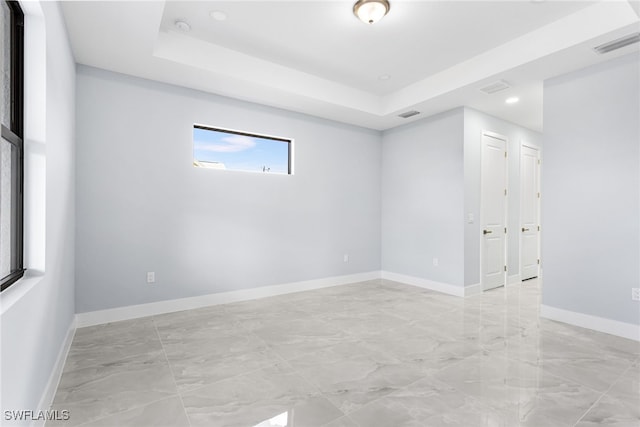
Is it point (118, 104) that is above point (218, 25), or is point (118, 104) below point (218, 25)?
below

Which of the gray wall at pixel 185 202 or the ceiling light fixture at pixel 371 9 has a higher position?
the ceiling light fixture at pixel 371 9

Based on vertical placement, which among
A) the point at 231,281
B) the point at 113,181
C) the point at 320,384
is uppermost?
the point at 113,181

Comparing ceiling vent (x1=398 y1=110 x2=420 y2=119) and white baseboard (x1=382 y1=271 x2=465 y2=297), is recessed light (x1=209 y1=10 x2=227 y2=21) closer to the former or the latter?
ceiling vent (x1=398 y1=110 x2=420 y2=119)

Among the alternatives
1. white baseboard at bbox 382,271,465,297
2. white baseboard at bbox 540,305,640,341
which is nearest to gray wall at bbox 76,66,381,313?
white baseboard at bbox 382,271,465,297

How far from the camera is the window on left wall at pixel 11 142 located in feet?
5.03

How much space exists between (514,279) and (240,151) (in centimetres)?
501

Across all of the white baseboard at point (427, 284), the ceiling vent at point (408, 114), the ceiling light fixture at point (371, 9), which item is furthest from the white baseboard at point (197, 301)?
the ceiling light fixture at point (371, 9)

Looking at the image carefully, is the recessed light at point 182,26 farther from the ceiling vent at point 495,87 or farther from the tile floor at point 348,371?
the ceiling vent at point 495,87

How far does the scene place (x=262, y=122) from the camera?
183 inches

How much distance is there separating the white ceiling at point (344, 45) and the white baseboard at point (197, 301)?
8.65 feet

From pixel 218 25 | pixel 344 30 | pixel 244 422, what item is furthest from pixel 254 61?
pixel 244 422

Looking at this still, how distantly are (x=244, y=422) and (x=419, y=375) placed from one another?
1.30 m

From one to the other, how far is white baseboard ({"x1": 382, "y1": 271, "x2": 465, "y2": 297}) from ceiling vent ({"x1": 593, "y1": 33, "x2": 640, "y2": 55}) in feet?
10.4

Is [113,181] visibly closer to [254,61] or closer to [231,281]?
[231,281]
